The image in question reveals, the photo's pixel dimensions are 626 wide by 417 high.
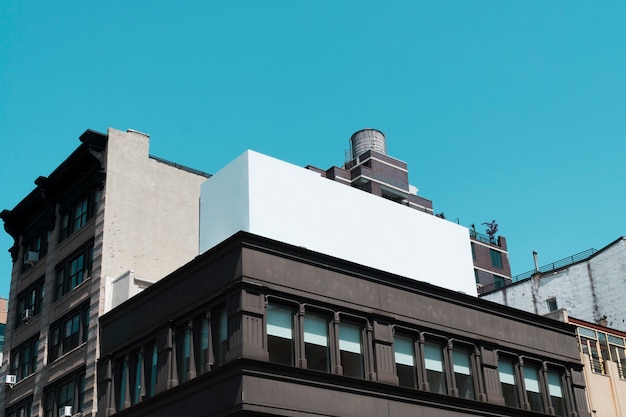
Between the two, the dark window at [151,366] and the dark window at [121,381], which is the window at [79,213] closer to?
the dark window at [121,381]

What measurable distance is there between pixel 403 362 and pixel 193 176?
15193 millimetres

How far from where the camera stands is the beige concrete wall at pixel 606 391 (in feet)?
123

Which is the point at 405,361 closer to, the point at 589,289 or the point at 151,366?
the point at 151,366

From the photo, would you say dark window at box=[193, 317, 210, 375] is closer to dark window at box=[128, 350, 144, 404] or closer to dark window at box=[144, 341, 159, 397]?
dark window at box=[144, 341, 159, 397]

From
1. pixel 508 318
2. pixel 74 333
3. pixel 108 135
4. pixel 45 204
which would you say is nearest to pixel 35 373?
pixel 74 333

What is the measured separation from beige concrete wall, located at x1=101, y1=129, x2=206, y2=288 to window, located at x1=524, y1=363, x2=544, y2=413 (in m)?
15.2

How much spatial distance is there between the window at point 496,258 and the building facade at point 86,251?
64212 mm

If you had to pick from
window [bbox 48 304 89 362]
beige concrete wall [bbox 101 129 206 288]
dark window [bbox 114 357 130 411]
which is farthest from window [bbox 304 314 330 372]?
window [bbox 48 304 89 362]

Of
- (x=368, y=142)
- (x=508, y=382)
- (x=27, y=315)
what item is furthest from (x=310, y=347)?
(x=368, y=142)

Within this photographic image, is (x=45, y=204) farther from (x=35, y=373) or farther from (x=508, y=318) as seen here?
(x=508, y=318)

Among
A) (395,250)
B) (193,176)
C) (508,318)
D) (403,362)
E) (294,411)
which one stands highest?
(193,176)

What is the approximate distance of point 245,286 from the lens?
90.4ft

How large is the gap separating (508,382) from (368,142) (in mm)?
63257

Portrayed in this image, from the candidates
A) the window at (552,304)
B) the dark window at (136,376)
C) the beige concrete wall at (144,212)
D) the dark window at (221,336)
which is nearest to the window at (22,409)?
the beige concrete wall at (144,212)
